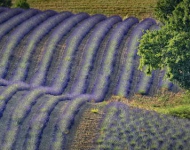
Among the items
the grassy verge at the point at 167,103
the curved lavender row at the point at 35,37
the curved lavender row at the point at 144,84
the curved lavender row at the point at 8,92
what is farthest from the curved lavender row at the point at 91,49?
the grassy verge at the point at 167,103

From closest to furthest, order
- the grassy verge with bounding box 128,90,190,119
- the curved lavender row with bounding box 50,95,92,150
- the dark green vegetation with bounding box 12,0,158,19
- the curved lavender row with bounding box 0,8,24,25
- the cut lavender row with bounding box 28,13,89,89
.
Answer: the curved lavender row with bounding box 50,95,92,150 → the grassy verge with bounding box 128,90,190,119 → the cut lavender row with bounding box 28,13,89,89 → the curved lavender row with bounding box 0,8,24,25 → the dark green vegetation with bounding box 12,0,158,19

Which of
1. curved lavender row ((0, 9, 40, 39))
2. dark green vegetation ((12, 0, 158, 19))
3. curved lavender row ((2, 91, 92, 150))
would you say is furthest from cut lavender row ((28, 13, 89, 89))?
dark green vegetation ((12, 0, 158, 19))

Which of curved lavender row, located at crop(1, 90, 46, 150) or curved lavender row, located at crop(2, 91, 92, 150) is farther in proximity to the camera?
curved lavender row, located at crop(2, 91, 92, 150)

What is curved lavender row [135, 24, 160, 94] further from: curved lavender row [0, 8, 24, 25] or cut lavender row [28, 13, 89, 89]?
curved lavender row [0, 8, 24, 25]

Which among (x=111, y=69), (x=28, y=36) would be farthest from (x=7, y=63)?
(x=111, y=69)

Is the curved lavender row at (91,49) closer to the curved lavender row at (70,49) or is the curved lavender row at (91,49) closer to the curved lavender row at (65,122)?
the curved lavender row at (70,49)
